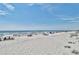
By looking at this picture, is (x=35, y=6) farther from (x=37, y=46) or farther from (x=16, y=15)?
(x=37, y=46)

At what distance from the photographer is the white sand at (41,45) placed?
68.1 inches

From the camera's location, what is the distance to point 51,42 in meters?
1.74

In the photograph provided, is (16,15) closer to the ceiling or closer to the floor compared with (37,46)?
closer to the ceiling

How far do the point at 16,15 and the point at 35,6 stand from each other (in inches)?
8.8

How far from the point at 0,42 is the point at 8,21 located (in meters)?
0.23

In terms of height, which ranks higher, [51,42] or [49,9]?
[49,9]

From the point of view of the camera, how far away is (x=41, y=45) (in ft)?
5.72

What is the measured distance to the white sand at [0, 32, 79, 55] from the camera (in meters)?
1.73

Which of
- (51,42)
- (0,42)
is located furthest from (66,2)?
(0,42)
